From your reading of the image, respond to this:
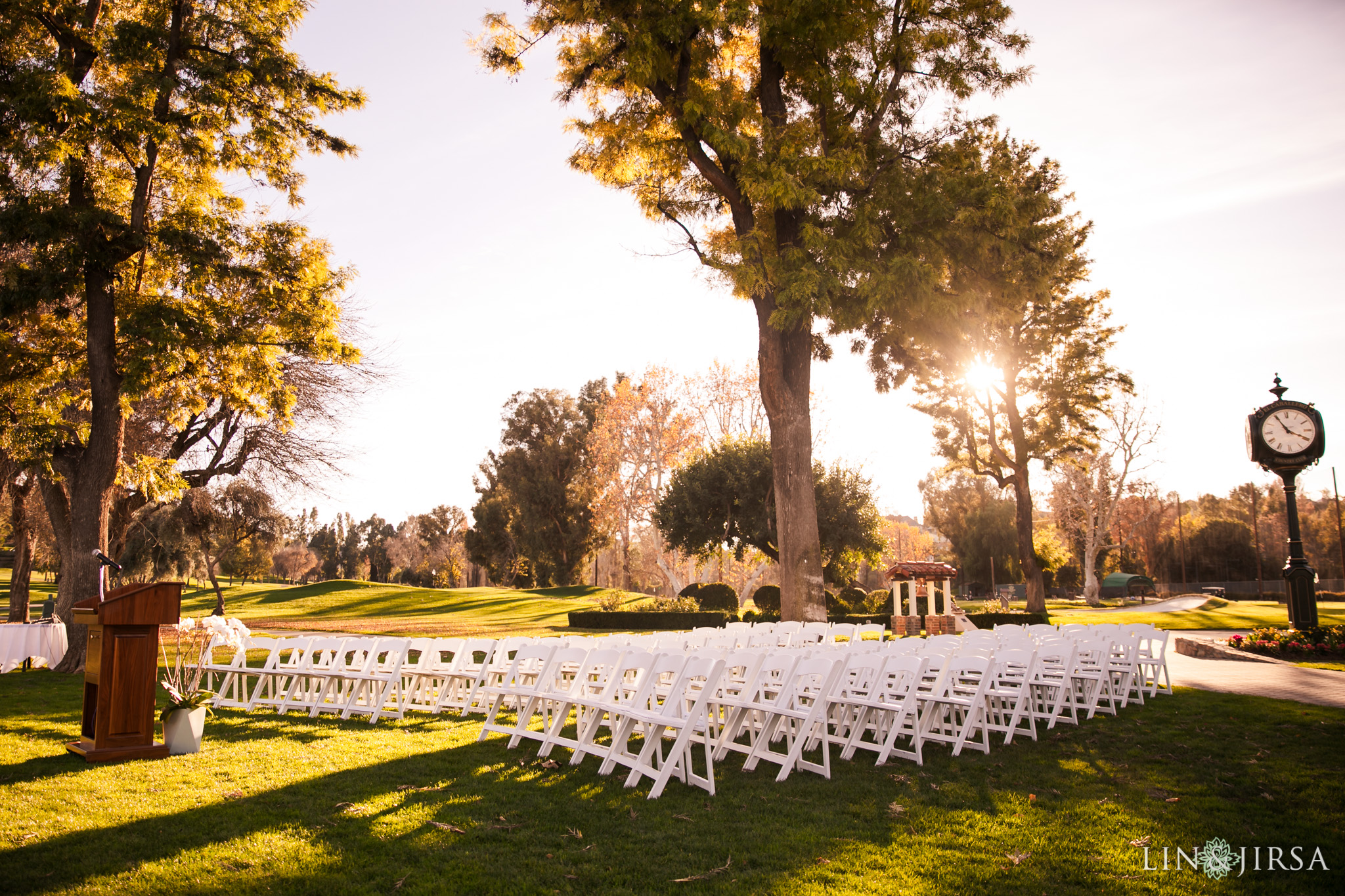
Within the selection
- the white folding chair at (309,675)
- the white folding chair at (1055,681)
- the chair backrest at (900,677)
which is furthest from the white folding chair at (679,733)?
the white folding chair at (309,675)

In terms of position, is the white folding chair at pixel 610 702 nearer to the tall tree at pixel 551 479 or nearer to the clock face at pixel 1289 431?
the clock face at pixel 1289 431

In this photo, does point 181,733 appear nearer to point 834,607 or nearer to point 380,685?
point 380,685

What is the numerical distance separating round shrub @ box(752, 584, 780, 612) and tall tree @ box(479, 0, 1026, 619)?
1212cm

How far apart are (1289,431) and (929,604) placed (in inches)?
375

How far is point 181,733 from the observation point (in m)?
6.50

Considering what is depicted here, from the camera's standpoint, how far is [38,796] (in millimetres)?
5090

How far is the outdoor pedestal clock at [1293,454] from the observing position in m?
14.0

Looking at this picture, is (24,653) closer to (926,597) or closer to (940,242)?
(940,242)

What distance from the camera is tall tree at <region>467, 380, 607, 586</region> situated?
1832 inches

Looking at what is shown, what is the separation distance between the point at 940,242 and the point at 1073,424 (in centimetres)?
1713

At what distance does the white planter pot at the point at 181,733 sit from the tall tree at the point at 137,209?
6.79 m

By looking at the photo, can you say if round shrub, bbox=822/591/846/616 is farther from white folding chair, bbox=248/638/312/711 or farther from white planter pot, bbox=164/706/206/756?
white planter pot, bbox=164/706/206/756

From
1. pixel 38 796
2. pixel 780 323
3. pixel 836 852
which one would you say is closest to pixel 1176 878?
pixel 836 852

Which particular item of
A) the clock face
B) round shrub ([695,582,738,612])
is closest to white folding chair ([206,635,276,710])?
the clock face
